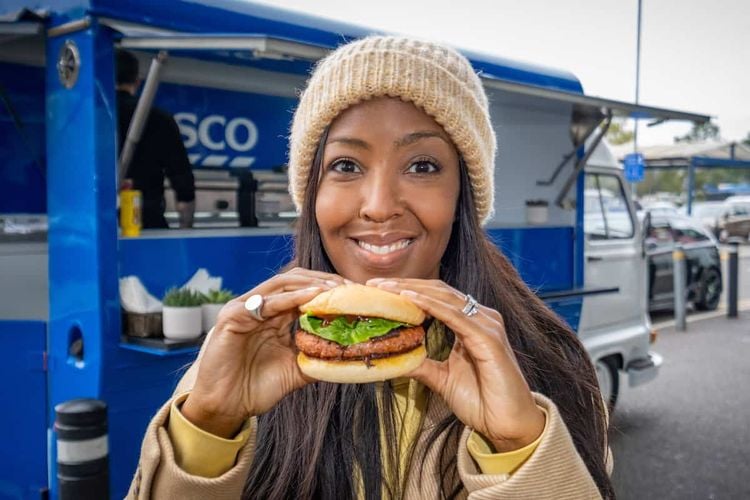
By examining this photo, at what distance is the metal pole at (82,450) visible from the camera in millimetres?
3377

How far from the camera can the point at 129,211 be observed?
3.80 meters

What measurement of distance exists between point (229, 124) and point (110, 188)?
103 centimetres

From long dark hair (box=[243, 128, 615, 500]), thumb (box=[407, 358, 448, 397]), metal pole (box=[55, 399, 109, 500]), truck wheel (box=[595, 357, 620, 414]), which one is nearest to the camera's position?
thumb (box=[407, 358, 448, 397])

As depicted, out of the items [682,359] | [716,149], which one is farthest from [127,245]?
[716,149]

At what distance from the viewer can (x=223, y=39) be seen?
135 inches

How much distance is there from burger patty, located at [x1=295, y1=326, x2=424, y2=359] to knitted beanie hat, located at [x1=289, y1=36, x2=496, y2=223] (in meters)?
0.44

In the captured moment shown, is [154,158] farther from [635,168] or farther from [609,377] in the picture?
[635,168]

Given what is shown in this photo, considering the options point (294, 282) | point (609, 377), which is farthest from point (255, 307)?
point (609, 377)

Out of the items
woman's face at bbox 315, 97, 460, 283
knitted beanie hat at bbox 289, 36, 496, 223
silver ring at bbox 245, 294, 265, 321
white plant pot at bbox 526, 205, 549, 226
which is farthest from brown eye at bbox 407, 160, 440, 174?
A: white plant pot at bbox 526, 205, 549, 226

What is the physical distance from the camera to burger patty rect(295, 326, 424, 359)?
187cm

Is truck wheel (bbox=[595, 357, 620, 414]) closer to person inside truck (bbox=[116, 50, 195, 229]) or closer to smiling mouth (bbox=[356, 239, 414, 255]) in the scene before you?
person inside truck (bbox=[116, 50, 195, 229])

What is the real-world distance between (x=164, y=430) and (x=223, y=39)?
226 cm

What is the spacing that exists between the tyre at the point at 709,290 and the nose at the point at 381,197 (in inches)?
549

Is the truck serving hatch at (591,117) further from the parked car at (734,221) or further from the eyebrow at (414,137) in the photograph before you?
the parked car at (734,221)
